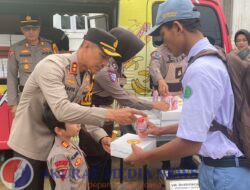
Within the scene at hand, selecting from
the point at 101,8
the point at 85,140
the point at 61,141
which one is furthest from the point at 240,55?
the point at 101,8

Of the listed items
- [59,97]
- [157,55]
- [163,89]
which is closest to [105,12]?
[157,55]

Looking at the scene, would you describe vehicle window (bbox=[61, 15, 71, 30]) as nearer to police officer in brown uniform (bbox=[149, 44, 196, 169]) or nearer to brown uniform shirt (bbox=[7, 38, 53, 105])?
brown uniform shirt (bbox=[7, 38, 53, 105])

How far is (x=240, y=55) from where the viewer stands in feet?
4.64

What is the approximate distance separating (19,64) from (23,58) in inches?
3.3

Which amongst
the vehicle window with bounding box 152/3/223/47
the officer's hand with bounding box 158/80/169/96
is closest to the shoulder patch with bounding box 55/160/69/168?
the officer's hand with bounding box 158/80/169/96

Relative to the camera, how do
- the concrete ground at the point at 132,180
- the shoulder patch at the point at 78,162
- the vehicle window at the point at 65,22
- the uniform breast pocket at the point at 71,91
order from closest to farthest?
the uniform breast pocket at the point at 71,91, the shoulder patch at the point at 78,162, the concrete ground at the point at 132,180, the vehicle window at the point at 65,22

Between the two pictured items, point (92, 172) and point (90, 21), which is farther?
point (90, 21)

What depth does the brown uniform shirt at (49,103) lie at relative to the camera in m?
1.90

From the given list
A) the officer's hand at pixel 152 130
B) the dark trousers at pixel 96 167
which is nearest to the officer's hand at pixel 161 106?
the officer's hand at pixel 152 130

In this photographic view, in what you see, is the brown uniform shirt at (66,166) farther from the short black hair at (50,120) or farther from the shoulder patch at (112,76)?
the shoulder patch at (112,76)

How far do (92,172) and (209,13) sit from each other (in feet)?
9.07

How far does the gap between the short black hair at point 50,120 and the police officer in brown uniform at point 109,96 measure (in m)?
0.66

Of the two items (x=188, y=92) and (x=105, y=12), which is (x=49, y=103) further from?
(x=105, y=12)

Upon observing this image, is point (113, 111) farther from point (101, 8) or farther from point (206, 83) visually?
point (101, 8)
